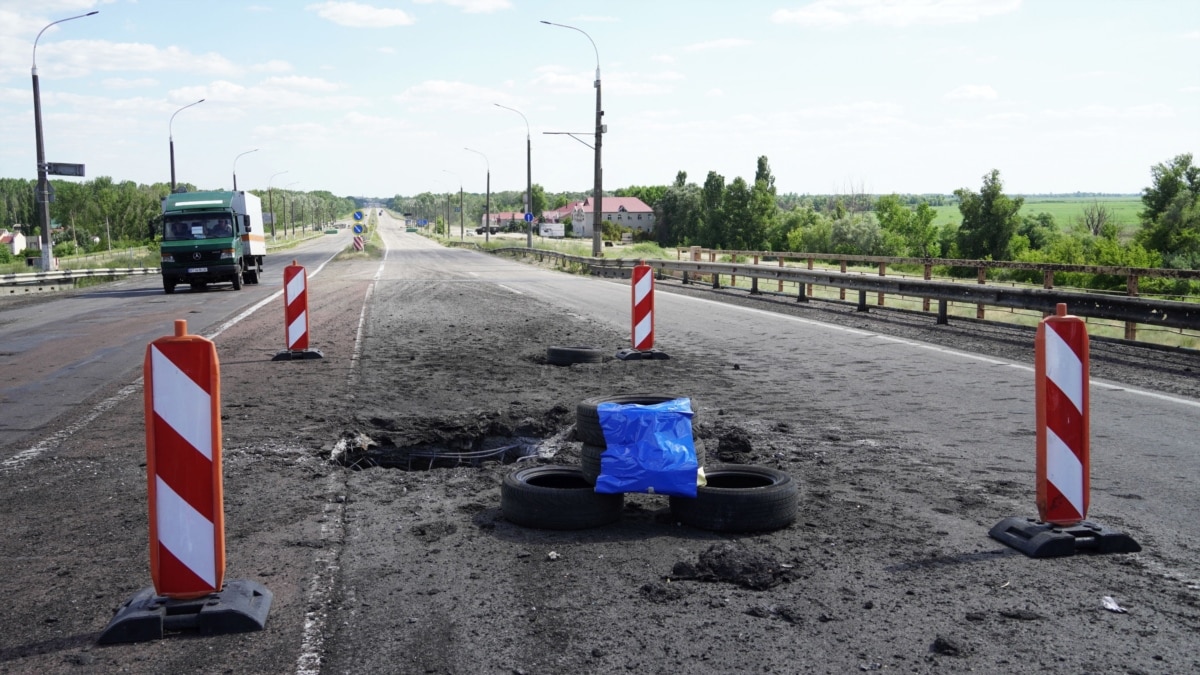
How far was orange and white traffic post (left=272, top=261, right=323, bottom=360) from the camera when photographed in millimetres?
12758

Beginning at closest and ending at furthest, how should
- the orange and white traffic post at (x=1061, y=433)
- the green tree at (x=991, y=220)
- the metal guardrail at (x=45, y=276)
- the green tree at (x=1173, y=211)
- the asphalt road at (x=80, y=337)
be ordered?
1. the orange and white traffic post at (x=1061, y=433)
2. the asphalt road at (x=80, y=337)
3. the metal guardrail at (x=45, y=276)
4. the green tree at (x=1173, y=211)
5. the green tree at (x=991, y=220)

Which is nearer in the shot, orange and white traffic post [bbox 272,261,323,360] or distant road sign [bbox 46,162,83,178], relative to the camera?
orange and white traffic post [bbox 272,261,323,360]

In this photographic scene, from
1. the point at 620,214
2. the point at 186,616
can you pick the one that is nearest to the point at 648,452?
the point at 186,616

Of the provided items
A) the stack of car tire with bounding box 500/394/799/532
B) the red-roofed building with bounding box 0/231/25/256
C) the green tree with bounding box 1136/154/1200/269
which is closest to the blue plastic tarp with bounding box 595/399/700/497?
the stack of car tire with bounding box 500/394/799/532

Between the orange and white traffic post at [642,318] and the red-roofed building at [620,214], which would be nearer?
the orange and white traffic post at [642,318]

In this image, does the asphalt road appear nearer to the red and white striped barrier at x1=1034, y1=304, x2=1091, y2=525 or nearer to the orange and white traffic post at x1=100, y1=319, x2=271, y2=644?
the orange and white traffic post at x1=100, y1=319, x2=271, y2=644

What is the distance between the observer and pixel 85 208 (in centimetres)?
15975

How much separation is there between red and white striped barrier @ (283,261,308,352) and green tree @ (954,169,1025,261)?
262 feet

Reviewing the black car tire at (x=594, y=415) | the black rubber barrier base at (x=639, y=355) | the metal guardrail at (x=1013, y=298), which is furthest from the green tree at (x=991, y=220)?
the black car tire at (x=594, y=415)

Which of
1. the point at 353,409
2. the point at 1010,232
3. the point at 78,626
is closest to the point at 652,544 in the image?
Answer: the point at 78,626

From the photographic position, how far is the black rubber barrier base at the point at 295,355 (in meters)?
12.8

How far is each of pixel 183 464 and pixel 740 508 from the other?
2.82 metres

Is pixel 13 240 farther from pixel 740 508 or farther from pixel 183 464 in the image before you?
pixel 740 508

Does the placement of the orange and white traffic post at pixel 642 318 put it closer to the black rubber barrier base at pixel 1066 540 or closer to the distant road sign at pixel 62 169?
the black rubber barrier base at pixel 1066 540
